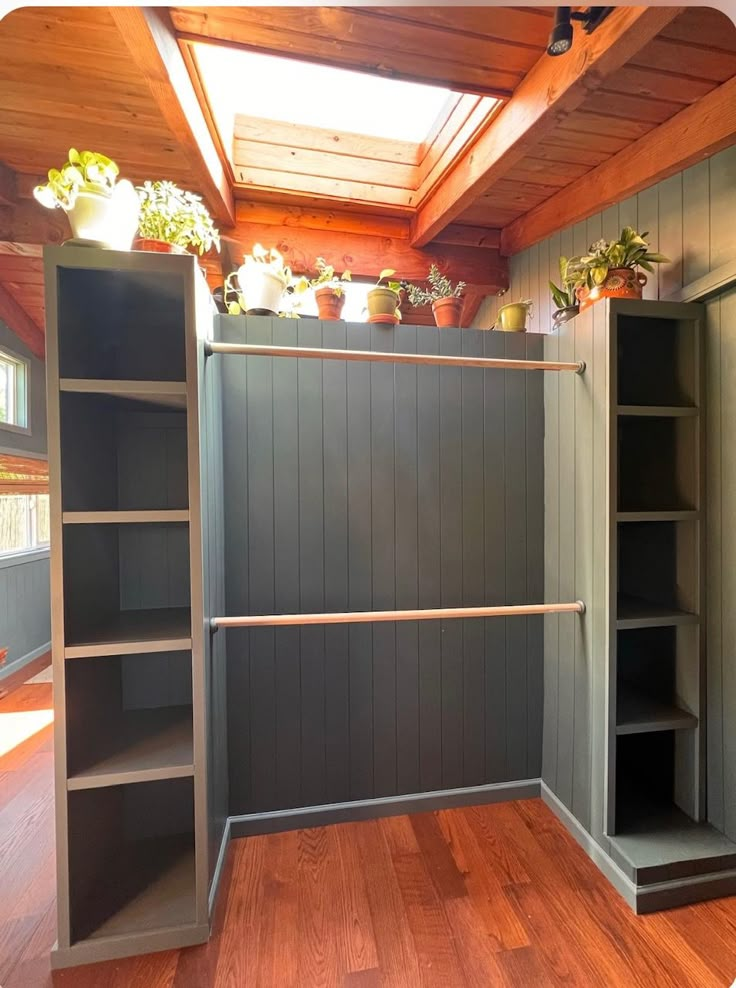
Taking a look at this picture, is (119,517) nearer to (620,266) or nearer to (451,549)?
(451,549)

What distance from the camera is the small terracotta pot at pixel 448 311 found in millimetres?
1958

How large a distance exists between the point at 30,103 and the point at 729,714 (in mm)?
3218

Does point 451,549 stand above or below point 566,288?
below

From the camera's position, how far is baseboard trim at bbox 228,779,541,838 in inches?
70.5

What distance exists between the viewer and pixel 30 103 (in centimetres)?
169

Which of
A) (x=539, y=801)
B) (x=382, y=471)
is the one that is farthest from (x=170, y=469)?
(x=539, y=801)

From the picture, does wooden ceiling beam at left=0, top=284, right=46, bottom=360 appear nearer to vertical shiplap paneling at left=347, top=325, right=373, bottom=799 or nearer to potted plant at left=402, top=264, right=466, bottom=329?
vertical shiplap paneling at left=347, top=325, right=373, bottom=799

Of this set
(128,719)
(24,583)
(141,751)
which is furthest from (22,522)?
(141,751)

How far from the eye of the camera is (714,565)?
1.67m

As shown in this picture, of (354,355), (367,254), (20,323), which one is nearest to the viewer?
(354,355)

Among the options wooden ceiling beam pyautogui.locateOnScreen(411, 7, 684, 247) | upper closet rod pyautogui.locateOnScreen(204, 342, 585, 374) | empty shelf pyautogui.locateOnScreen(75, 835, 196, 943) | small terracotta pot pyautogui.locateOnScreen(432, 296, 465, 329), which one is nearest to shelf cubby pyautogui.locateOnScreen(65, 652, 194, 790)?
empty shelf pyautogui.locateOnScreen(75, 835, 196, 943)

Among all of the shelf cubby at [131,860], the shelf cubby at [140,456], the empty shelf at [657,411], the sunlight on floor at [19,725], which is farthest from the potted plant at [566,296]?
the sunlight on floor at [19,725]

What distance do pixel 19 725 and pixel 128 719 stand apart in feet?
5.34

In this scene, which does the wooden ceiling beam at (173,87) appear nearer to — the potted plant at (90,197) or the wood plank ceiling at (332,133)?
the wood plank ceiling at (332,133)
